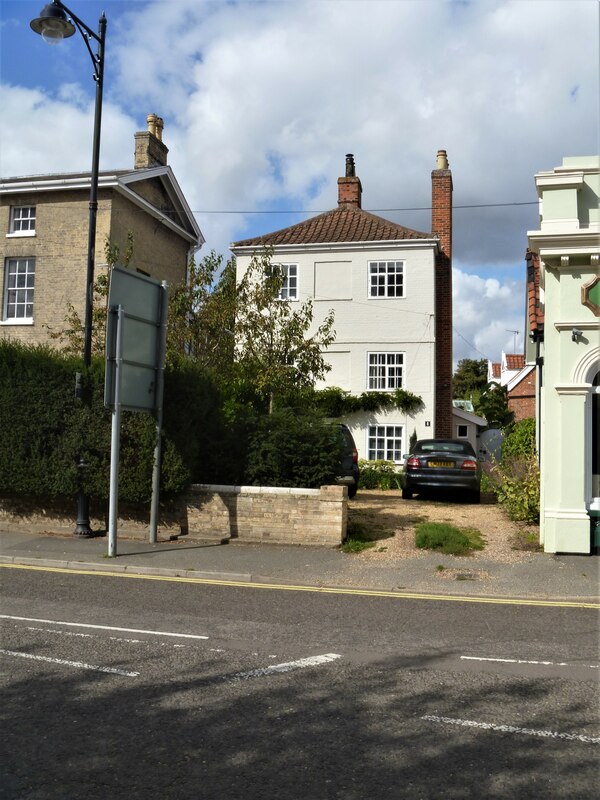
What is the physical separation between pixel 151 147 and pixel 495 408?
98.3ft

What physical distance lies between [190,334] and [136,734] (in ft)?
44.0

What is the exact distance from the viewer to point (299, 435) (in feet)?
43.9

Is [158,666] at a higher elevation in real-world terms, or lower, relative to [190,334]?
lower

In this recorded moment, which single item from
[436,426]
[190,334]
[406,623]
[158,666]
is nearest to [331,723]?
[158,666]

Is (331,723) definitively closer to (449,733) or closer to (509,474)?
(449,733)

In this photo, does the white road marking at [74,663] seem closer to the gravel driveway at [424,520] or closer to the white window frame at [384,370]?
the gravel driveway at [424,520]

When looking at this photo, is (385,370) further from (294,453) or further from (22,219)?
(294,453)

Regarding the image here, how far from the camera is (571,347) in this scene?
39.2 ft

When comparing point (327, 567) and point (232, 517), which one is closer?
point (327, 567)

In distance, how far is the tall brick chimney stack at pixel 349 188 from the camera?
31.4 metres

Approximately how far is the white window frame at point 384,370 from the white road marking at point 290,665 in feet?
69.6

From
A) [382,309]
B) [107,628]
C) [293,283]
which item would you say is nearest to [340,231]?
[293,283]

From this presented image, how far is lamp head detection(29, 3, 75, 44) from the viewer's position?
1166cm

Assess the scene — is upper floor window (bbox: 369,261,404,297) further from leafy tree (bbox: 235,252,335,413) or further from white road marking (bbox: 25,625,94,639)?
white road marking (bbox: 25,625,94,639)
